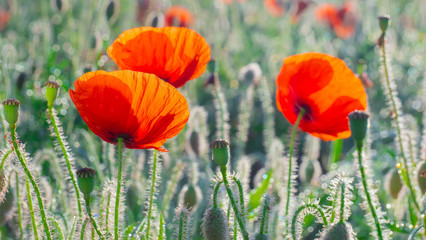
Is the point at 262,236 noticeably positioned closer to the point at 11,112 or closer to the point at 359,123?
the point at 359,123

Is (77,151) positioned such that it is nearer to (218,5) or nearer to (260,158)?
(260,158)

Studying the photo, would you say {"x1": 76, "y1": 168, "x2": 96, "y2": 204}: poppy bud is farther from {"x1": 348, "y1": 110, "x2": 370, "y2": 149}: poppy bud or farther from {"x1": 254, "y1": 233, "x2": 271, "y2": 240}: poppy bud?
{"x1": 348, "y1": 110, "x2": 370, "y2": 149}: poppy bud

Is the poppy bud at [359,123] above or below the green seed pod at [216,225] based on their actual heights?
above

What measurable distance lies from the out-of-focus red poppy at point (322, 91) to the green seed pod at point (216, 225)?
513mm

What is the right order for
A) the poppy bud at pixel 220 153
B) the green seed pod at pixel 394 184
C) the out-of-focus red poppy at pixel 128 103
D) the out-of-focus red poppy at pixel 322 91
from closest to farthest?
the poppy bud at pixel 220 153
the out-of-focus red poppy at pixel 128 103
the out-of-focus red poppy at pixel 322 91
the green seed pod at pixel 394 184

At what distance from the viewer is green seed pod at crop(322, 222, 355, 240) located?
1.42 metres

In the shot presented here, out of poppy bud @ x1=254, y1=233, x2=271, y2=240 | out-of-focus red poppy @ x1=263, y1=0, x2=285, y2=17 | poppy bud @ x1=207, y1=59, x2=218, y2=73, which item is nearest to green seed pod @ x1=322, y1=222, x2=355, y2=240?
poppy bud @ x1=254, y1=233, x2=271, y2=240

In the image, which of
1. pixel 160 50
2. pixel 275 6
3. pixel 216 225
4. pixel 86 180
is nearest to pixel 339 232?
pixel 216 225

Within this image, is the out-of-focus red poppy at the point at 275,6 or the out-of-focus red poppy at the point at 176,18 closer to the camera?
the out-of-focus red poppy at the point at 176,18

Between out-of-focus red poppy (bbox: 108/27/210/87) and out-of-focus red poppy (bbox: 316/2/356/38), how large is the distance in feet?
13.7

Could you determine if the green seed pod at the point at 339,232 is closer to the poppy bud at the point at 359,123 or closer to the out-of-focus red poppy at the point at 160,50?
the poppy bud at the point at 359,123

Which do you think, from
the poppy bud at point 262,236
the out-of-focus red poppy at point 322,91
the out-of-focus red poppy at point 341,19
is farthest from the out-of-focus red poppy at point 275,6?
the poppy bud at point 262,236

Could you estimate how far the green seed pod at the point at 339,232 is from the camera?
4.64ft

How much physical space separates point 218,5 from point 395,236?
328 cm
